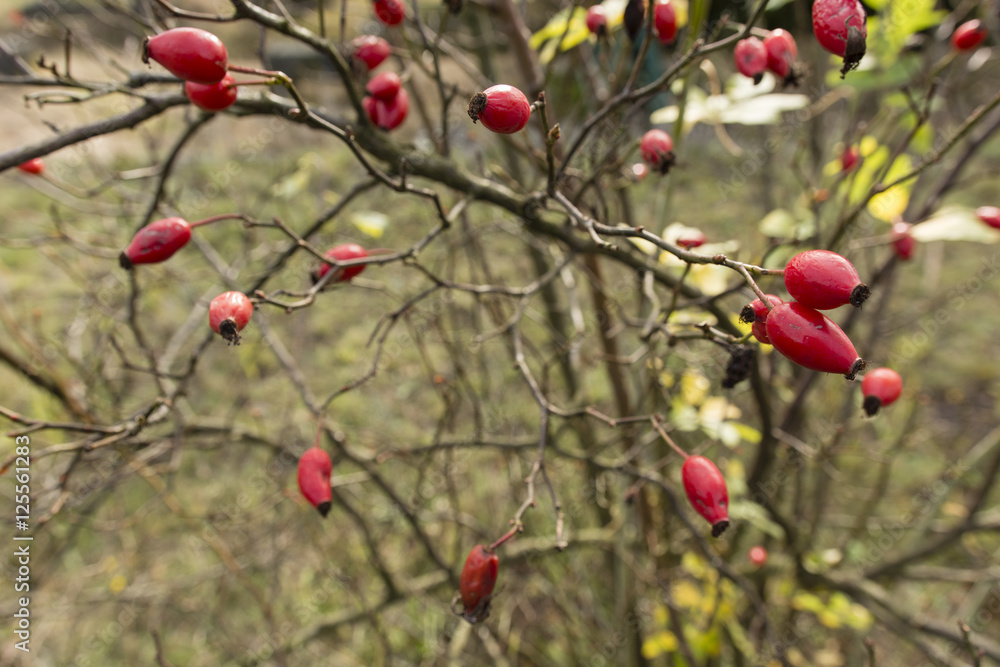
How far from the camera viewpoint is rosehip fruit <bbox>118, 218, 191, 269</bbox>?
2.95ft

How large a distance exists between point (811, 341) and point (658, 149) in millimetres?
594

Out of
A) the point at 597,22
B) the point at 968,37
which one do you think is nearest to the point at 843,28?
the point at 597,22

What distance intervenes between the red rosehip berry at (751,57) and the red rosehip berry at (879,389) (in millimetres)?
596

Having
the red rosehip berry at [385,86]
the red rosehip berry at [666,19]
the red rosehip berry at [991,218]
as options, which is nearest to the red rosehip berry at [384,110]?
the red rosehip berry at [385,86]

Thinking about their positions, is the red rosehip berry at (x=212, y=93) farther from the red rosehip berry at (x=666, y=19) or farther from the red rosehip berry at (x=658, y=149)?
the red rosehip berry at (x=666, y=19)

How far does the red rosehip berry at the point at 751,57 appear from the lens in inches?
41.6

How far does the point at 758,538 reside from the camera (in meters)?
2.32

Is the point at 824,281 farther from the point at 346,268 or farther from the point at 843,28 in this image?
the point at 346,268

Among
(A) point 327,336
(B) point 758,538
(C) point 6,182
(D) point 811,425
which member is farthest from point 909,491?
(C) point 6,182

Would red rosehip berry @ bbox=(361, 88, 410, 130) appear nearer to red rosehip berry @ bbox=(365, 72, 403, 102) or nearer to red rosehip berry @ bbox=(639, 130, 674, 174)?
red rosehip berry @ bbox=(365, 72, 403, 102)

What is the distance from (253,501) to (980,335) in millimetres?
4405

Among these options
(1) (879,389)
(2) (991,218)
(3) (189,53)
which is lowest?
(1) (879,389)

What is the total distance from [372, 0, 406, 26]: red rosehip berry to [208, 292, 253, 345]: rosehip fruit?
1.97ft

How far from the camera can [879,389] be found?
1.06 meters
